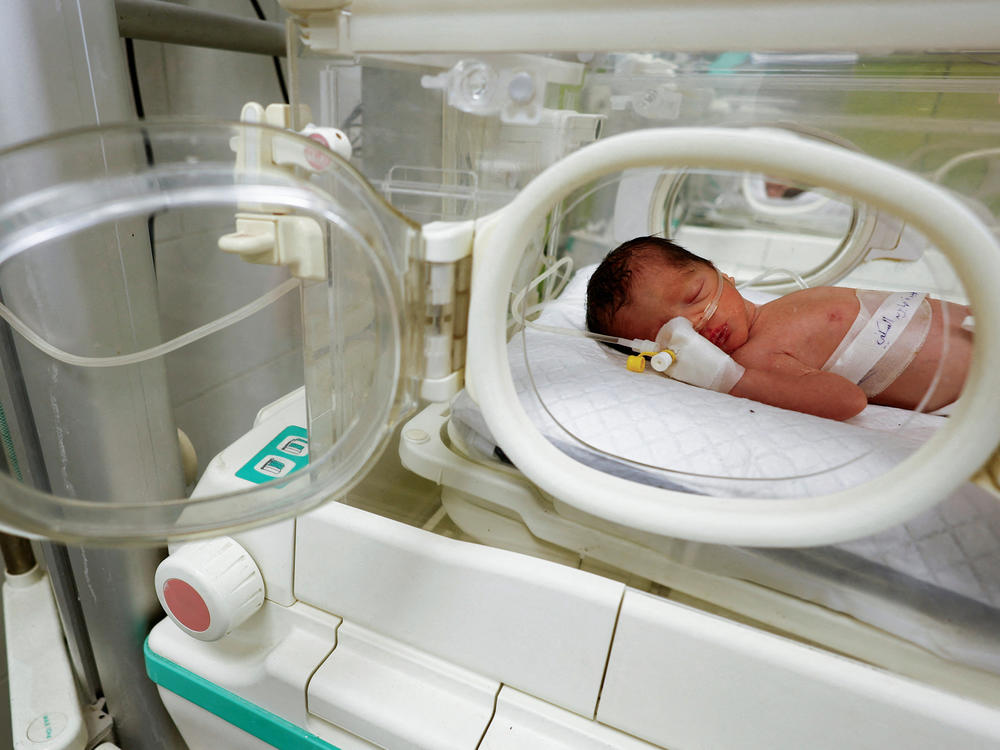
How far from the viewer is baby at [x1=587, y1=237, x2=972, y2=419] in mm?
634

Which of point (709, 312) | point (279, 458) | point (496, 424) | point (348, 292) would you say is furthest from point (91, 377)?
point (709, 312)

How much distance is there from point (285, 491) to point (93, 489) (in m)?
0.33

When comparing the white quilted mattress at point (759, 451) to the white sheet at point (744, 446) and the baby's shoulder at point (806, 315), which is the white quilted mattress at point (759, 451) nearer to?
the white sheet at point (744, 446)

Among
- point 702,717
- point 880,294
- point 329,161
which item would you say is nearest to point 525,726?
point 702,717

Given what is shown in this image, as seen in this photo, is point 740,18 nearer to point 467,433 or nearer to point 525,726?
point 467,433

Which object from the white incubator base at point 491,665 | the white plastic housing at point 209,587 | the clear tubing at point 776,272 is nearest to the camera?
the white incubator base at point 491,665

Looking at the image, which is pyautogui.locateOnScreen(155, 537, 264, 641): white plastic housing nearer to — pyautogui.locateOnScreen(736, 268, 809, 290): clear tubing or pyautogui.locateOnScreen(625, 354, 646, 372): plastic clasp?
pyautogui.locateOnScreen(625, 354, 646, 372): plastic clasp

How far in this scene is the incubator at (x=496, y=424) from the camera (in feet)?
1.22

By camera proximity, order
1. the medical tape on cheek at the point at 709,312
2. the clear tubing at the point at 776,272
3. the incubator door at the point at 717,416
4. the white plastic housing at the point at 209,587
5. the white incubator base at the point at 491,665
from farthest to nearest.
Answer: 1. the clear tubing at the point at 776,272
2. the medical tape on cheek at the point at 709,312
3. the white plastic housing at the point at 209,587
4. the white incubator base at the point at 491,665
5. the incubator door at the point at 717,416

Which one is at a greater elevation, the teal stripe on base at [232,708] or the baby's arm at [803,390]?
the baby's arm at [803,390]

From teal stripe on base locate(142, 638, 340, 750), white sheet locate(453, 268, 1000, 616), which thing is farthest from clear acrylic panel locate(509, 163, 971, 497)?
teal stripe on base locate(142, 638, 340, 750)

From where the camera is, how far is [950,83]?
0.52m

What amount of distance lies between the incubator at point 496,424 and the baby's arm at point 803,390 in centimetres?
6

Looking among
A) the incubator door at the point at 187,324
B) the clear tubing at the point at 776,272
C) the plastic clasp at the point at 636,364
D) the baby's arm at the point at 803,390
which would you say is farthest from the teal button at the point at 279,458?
the clear tubing at the point at 776,272
